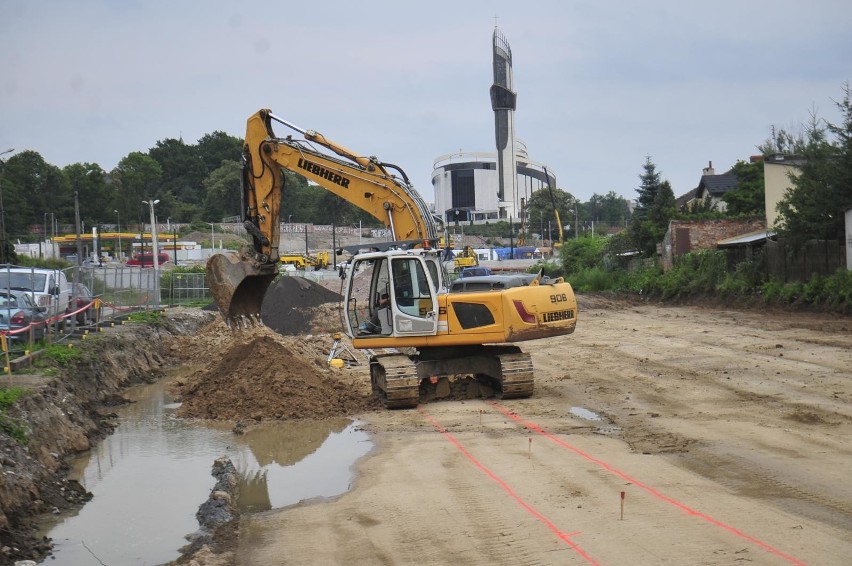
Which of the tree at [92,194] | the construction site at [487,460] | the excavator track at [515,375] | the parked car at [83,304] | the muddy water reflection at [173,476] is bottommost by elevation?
the muddy water reflection at [173,476]

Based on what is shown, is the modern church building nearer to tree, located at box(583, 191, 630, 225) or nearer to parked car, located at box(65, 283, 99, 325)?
tree, located at box(583, 191, 630, 225)

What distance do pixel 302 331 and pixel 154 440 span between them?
20.8 metres

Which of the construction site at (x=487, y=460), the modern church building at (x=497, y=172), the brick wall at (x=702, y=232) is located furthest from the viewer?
the modern church building at (x=497, y=172)

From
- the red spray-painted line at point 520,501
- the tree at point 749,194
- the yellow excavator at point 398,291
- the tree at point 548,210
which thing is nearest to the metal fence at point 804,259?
the yellow excavator at point 398,291

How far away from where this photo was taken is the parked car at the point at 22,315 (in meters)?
19.8

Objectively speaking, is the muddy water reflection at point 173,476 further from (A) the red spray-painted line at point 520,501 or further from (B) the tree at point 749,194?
(B) the tree at point 749,194

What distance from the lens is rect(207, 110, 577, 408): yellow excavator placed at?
53.4ft

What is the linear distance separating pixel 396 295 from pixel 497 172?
443 feet

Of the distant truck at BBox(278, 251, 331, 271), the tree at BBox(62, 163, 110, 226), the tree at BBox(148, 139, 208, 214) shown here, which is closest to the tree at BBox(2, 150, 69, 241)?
the tree at BBox(62, 163, 110, 226)

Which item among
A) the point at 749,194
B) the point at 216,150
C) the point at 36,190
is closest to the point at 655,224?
the point at 749,194

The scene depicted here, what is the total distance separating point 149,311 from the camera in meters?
35.8

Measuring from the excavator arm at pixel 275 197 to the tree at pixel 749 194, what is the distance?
3669 cm

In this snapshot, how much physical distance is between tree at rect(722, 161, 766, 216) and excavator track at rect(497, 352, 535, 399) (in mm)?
36480

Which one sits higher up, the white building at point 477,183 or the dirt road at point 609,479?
the white building at point 477,183
